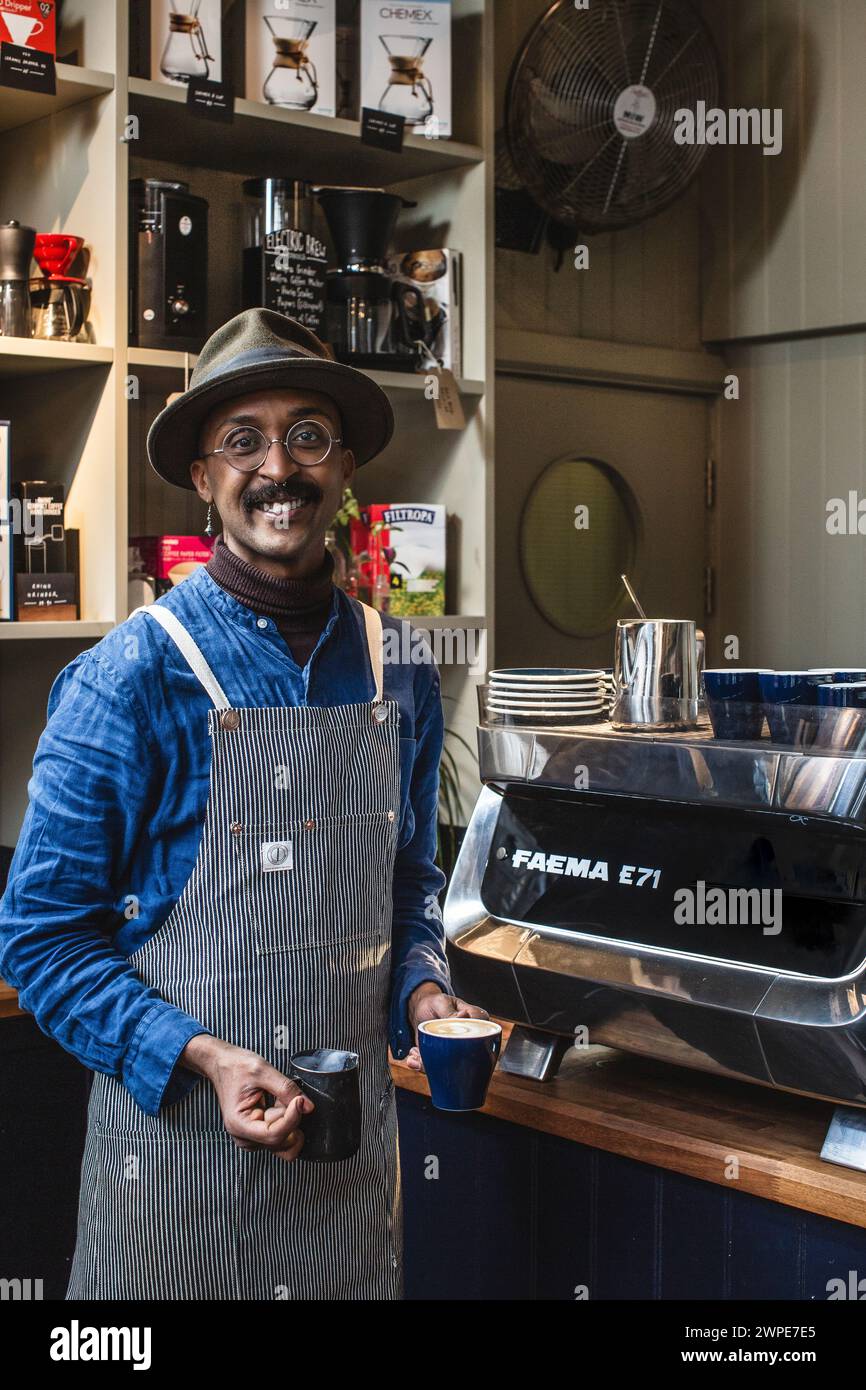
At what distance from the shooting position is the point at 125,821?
147 centimetres

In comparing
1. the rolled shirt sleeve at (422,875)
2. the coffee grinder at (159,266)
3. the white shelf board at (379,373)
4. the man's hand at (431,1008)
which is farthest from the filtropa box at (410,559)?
the man's hand at (431,1008)

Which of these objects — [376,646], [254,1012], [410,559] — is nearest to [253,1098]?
[254,1012]

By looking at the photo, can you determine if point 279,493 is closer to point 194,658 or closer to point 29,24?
point 194,658

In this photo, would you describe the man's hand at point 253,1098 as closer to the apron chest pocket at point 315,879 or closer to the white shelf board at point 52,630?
the apron chest pocket at point 315,879

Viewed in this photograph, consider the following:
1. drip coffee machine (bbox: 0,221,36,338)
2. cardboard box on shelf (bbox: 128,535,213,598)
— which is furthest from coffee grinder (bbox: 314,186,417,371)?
drip coffee machine (bbox: 0,221,36,338)

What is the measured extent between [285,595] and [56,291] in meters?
1.09

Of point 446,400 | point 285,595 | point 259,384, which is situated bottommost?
point 285,595

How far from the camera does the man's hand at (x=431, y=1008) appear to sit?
→ 1.57 m

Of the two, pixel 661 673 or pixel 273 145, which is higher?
pixel 273 145

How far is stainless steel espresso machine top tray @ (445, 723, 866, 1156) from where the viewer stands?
142 centimetres

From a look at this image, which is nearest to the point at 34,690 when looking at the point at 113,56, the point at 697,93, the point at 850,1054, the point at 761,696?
the point at 113,56

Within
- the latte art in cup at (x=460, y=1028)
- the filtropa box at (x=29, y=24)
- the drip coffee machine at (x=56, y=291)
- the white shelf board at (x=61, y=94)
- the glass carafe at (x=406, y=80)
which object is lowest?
the latte art in cup at (x=460, y=1028)

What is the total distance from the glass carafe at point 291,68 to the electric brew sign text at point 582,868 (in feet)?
5.07
